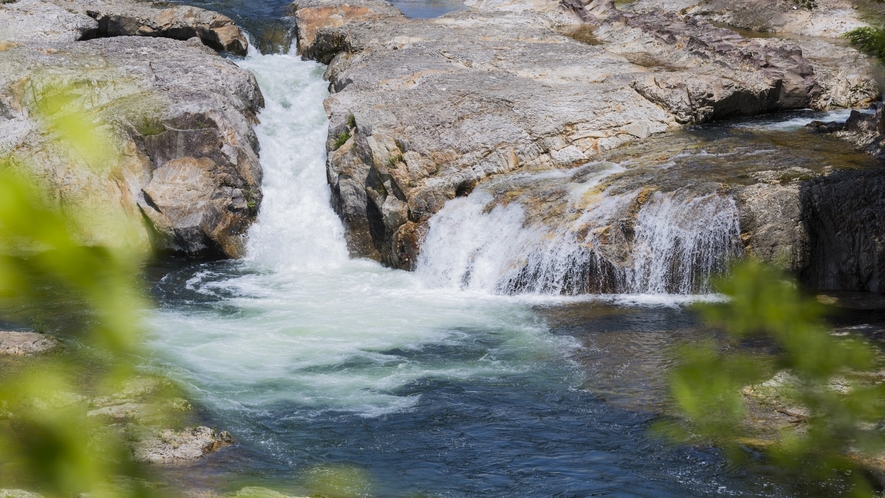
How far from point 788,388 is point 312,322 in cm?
652

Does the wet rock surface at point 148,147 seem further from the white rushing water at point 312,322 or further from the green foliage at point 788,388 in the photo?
the green foliage at point 788,388

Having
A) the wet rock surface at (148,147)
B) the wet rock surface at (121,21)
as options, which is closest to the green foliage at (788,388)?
the wet rock surface at (148,147)

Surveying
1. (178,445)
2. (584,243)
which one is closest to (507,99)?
(584,243)

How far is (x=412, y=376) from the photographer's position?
1027cm

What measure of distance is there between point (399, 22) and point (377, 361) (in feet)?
45.3

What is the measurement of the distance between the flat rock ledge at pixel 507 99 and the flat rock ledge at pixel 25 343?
6520mm

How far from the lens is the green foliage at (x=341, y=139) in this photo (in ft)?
55.5

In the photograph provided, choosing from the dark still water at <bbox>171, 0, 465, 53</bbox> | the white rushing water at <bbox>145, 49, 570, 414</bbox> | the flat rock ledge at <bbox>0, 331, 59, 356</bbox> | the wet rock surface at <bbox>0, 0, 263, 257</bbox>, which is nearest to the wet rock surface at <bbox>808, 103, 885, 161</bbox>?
the white rushing water at <bbox>145, 49, 570, 414</bbox>

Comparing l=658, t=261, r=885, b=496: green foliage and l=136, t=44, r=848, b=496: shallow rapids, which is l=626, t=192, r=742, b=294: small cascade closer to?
l=136, t=44, r=848, b=496: shallow rapids

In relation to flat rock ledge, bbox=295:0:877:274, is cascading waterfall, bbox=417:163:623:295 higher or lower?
lower

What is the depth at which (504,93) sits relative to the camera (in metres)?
17.0

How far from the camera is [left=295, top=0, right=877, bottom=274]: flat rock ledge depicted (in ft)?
50.6

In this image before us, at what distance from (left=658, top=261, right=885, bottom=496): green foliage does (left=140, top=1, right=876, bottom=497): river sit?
1.37 ft

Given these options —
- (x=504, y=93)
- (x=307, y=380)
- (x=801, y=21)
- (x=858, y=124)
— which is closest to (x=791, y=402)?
(x=307, y=380)
